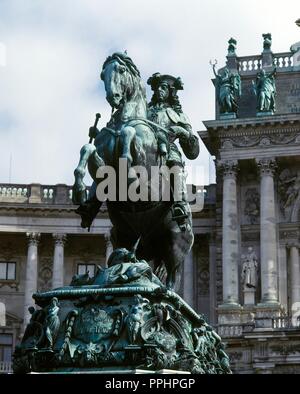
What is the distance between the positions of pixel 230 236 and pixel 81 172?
41517 mm

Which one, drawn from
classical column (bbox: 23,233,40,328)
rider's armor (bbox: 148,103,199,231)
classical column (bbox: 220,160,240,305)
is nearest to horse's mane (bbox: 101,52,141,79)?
rider's armor (bbox: 148,103,199,231)

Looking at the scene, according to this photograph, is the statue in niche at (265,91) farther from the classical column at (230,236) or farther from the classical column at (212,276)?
the classical column at (212,276)

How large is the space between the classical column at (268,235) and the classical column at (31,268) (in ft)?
43.9

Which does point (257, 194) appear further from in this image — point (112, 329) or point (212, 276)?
point (112, 329)

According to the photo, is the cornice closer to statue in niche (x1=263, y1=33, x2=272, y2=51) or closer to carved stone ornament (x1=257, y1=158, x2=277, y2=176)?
carved stone ornament (x1=257, y1=158, x2=277, y2=176)

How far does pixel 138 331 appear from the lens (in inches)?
364

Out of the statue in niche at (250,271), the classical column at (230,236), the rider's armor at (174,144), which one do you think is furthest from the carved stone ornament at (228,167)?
the rider's armor at (174,144)

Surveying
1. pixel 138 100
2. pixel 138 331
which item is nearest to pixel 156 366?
pixel 138 331

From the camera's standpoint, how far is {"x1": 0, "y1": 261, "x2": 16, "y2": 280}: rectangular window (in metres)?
57.6

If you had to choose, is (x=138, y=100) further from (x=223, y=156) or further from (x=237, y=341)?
(x=223, y=156)

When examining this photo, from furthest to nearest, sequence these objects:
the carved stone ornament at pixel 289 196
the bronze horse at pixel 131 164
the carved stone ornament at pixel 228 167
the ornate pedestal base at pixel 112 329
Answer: the carved stone ornament at pixel 228 167 → the carved stone ornament at pixel 289 196 → the bronze horse at pixel 131 164 → the ornate pedestal base at pixel 112 329

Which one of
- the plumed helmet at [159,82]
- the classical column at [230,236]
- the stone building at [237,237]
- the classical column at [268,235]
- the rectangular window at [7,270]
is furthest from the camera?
the rectangular window at [7,270]

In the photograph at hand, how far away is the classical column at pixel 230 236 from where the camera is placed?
5044 centimetres
